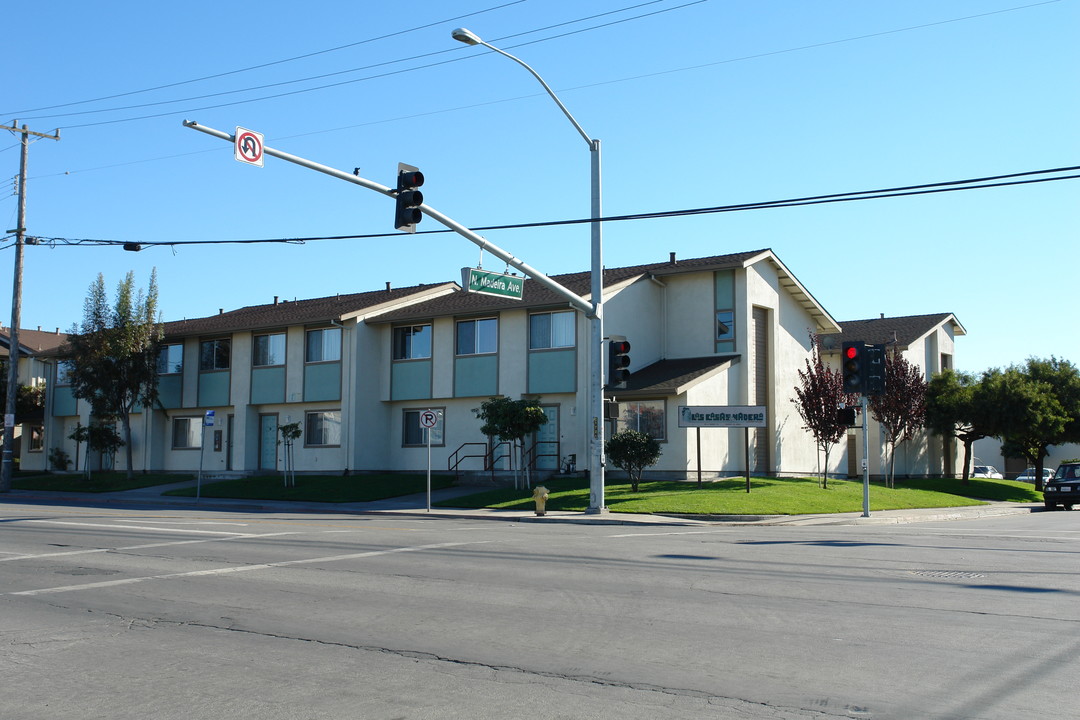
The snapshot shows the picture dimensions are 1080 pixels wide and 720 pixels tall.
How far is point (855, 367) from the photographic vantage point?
81.2ft

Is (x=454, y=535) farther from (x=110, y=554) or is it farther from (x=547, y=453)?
(x=547, y=453)

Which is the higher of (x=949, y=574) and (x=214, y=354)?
(x=214, y=354)

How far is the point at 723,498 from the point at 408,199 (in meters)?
14.3

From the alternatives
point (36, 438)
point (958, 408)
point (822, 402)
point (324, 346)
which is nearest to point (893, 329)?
point (958, 408)

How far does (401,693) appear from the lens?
22.2ft

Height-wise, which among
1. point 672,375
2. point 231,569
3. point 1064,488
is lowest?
point 231,569

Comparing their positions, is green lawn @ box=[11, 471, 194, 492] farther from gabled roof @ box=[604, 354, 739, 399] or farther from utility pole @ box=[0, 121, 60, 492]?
gabled roof @ box=[604, 354, 739, 399]

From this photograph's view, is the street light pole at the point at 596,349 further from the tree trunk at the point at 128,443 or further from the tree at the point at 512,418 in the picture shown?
the tree trunk at the point at 128,443

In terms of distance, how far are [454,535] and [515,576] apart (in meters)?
6.26

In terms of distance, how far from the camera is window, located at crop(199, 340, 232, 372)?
4197cm

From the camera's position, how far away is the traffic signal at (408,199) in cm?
1652

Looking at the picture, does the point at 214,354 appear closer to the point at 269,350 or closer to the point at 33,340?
the point at 269,350

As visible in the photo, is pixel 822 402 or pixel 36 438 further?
pixel 36 438

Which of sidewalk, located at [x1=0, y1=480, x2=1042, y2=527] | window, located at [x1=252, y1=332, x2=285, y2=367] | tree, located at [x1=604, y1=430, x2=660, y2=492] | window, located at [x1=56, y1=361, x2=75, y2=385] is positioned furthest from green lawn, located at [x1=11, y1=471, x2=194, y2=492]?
Result: tree, located at [x1=604, y1=430, x2=660, y2=492]
